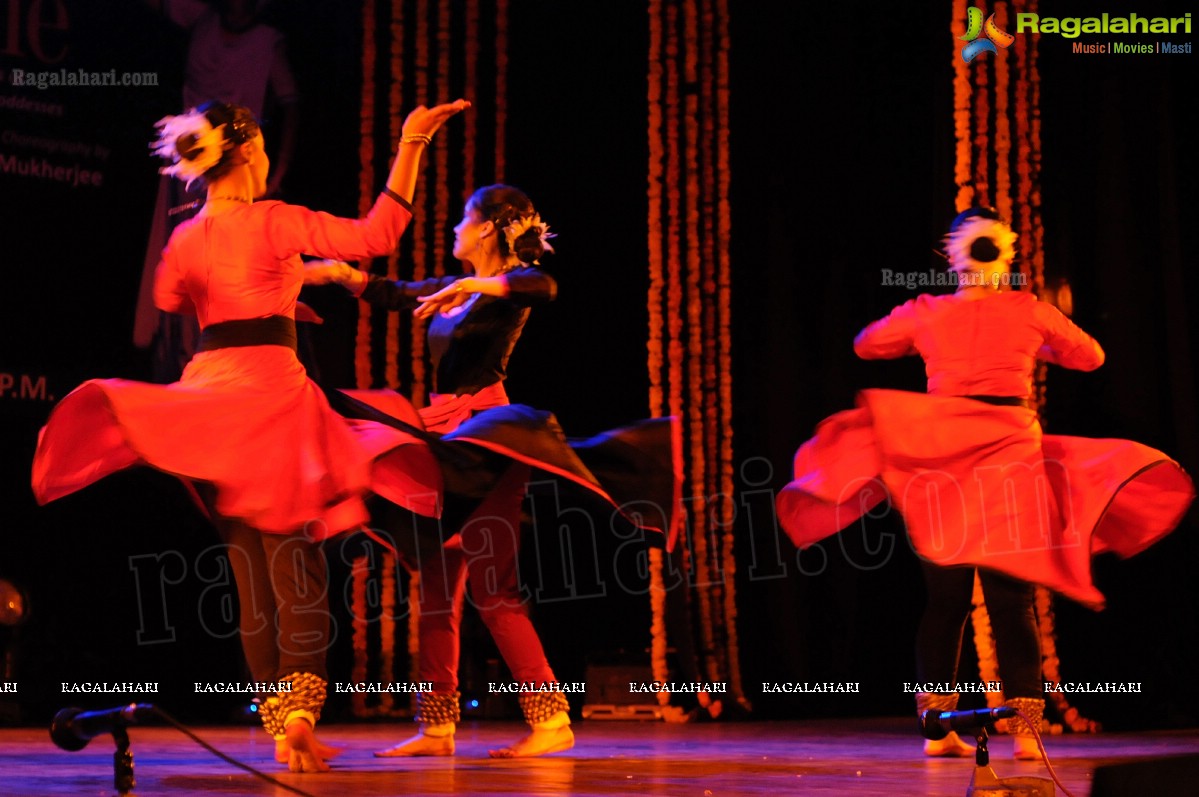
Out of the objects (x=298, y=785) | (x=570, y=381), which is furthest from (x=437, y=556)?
(x=570, y=381)

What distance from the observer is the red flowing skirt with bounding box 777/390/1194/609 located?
13.2 ft

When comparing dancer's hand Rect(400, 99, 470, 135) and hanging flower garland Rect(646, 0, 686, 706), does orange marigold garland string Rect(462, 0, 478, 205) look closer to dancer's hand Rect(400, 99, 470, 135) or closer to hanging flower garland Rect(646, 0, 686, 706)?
hanging flower garland Rect(646, 0, 686, 706)

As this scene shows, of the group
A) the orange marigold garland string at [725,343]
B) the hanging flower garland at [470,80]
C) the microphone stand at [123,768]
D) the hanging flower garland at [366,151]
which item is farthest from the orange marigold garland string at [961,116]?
the microphone stand at [123,768]

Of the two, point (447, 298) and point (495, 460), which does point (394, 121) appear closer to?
point (447, 298)

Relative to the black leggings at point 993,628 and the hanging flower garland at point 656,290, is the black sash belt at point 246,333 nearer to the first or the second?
the black leggings at point 993,628

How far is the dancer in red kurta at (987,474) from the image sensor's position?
402 cm

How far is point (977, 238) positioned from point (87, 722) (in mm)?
2904

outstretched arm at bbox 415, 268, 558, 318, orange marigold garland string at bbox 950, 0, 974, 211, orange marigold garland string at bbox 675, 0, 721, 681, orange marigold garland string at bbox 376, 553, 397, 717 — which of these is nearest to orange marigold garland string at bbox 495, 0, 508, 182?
orange marigold garland string at bbox 675, 0, 721, 681

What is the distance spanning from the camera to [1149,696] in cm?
556

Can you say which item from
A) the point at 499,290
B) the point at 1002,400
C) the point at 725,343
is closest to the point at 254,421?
the point at 499,290

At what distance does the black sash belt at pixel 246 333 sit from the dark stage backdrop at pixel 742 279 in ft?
7.19

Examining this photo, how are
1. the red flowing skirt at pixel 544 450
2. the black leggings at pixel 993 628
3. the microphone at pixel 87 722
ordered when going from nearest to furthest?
the microphone at pixel 87 722
the red flowing skirt at pixel 544 450
the black leggings at pixel 993 628

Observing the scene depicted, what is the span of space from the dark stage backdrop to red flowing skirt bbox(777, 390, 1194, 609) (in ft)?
4.67

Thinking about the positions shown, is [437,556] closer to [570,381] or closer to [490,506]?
[490,506]
